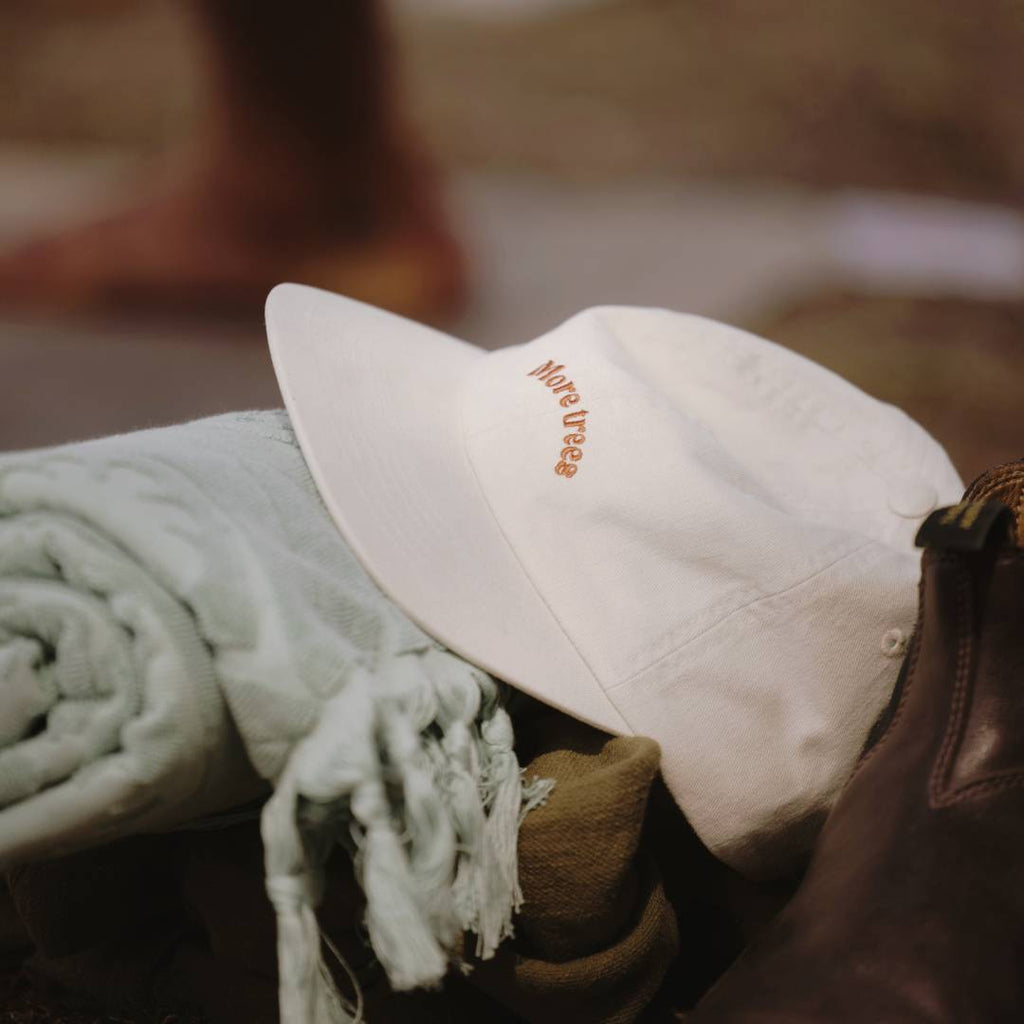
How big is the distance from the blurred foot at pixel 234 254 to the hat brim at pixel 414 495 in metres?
1.21

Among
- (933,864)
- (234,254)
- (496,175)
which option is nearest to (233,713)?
(933,864)

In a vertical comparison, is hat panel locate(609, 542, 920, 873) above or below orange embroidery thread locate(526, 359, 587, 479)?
below

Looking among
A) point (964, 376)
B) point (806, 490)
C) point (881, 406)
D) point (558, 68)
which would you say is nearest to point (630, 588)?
point (806, 490)

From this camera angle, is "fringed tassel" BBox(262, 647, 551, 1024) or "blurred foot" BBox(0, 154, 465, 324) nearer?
"fringed tassel" BBox(262, 647, 551, 1024)

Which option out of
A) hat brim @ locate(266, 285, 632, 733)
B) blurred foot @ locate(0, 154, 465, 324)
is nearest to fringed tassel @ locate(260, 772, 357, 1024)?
hat brim @ locate(266, 285, 632, 733)

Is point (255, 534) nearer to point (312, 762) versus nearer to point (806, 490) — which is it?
point (312, 762)

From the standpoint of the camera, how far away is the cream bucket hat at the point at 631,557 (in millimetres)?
557

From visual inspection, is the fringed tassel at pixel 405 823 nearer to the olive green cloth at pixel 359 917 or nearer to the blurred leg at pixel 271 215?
the olive green cloth at pixel 359 917

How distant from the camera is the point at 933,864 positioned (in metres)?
0.47

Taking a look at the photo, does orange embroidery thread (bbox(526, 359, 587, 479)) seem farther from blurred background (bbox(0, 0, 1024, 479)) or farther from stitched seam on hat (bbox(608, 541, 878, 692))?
blurred background (bbox(0, 0, 1024, 479))

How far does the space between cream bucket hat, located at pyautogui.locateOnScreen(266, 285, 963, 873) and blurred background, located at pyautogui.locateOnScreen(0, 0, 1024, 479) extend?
100 cm

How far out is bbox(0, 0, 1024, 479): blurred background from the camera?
5.67 ft

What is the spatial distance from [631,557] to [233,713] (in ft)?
0.76

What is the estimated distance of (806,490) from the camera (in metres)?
0.67
